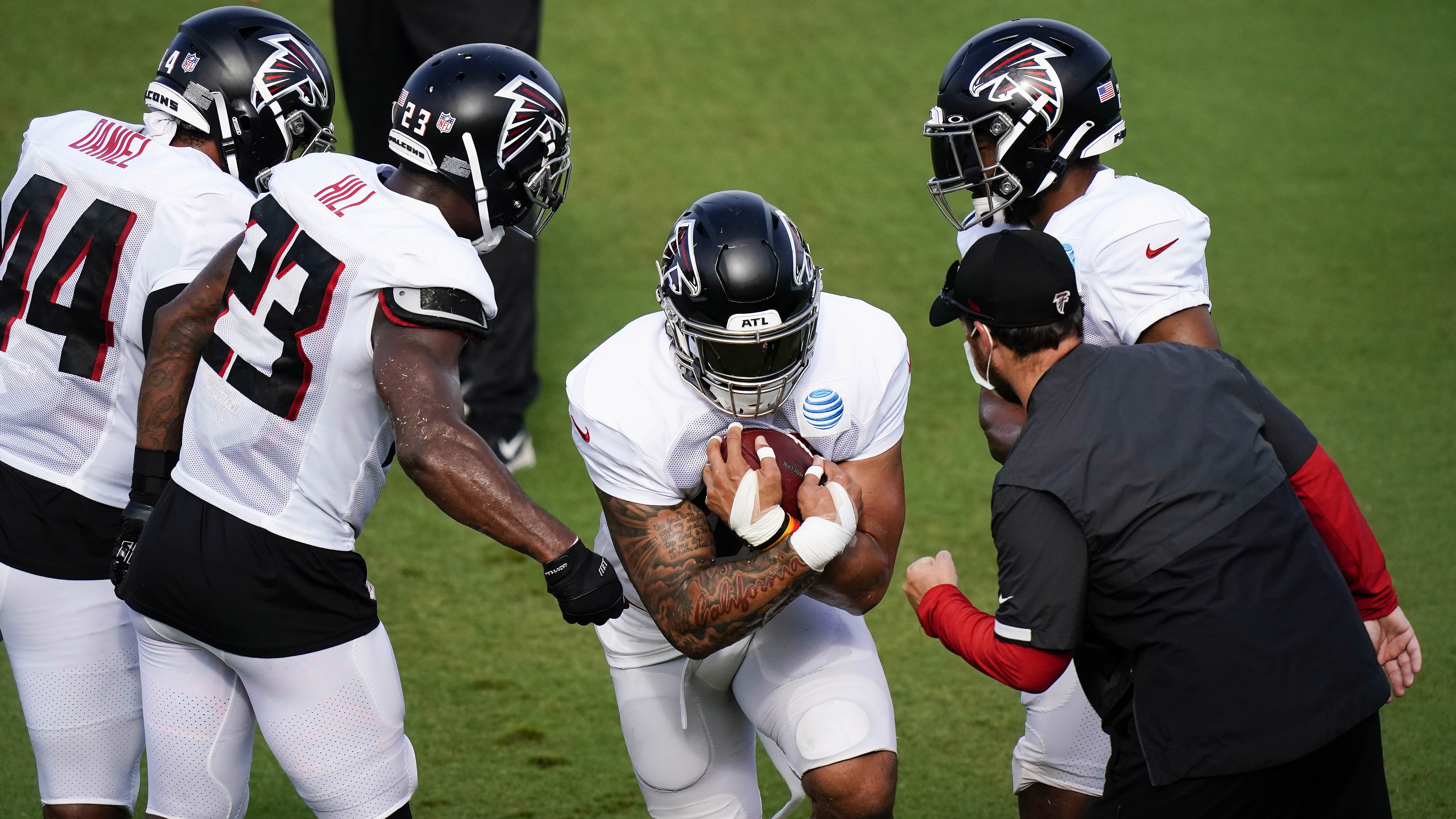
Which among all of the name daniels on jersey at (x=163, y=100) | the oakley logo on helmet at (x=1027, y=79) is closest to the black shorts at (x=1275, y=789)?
the oakley logo on helmet at (x=1027, y=79)

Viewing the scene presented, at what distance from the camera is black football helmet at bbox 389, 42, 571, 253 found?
3.09 meters

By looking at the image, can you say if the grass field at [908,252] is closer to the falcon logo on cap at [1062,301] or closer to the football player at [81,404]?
the football player at [81,404]

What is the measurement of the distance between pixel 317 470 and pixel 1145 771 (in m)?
1.84

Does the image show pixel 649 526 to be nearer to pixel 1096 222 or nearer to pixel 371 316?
pixel 371 316

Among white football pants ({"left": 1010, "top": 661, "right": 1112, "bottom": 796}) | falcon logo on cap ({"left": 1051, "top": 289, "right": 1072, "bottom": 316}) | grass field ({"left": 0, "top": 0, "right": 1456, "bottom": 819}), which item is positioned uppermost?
falcon logo on cap ({"left": 1051, "top": 289, "right": 1072, "bottom": 316})

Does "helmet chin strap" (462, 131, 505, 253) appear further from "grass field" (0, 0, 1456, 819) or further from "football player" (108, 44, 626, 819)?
"grass field" (0, 0, 1456, 819)

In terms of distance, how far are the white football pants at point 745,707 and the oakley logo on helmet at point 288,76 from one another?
180 cm

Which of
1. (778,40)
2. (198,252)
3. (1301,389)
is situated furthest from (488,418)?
(778,40)

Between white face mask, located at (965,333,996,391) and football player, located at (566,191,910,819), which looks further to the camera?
football player, located at (566,191,910,819)

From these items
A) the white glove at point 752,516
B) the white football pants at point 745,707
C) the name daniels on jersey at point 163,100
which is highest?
the name daniels on jersey at point 163,100

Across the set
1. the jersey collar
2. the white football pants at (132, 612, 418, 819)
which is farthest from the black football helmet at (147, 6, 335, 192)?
the white football pants at (132, 612, 418, 819)

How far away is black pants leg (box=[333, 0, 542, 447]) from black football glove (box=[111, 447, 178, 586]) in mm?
3340

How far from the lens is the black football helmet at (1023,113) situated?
3.69 m

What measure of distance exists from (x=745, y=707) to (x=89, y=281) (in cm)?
192
